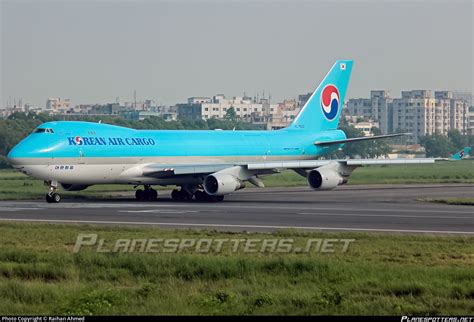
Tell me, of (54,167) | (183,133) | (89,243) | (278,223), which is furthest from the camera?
(183,133)

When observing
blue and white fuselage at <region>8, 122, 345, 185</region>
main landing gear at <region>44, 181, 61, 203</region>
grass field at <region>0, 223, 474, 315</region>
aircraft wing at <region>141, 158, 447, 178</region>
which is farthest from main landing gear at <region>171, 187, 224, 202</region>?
grass field at <region>0, 223, 474, 315</region>

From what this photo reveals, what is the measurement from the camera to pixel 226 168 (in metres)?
51.6

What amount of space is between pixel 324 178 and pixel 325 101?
1253cm

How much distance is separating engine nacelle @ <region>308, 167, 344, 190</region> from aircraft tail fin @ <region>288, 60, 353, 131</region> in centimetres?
1067

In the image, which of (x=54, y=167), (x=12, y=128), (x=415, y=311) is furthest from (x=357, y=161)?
(x=12, y=128)

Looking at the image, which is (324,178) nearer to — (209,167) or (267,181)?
(209,167)

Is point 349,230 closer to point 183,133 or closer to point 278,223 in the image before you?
point 278,223

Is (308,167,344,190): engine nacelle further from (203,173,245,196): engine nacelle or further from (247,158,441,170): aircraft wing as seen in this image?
(203,173,245,196): engine nacelle

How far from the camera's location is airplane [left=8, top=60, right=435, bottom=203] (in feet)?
161

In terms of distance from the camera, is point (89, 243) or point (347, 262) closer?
point (347, 262)

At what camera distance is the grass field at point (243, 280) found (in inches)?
731

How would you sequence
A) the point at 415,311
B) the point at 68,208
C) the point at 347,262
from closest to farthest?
the point at 415,311
the point at 347,262
the point at 68,208

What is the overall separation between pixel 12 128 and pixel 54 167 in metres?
54.5

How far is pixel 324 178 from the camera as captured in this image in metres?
51.6
